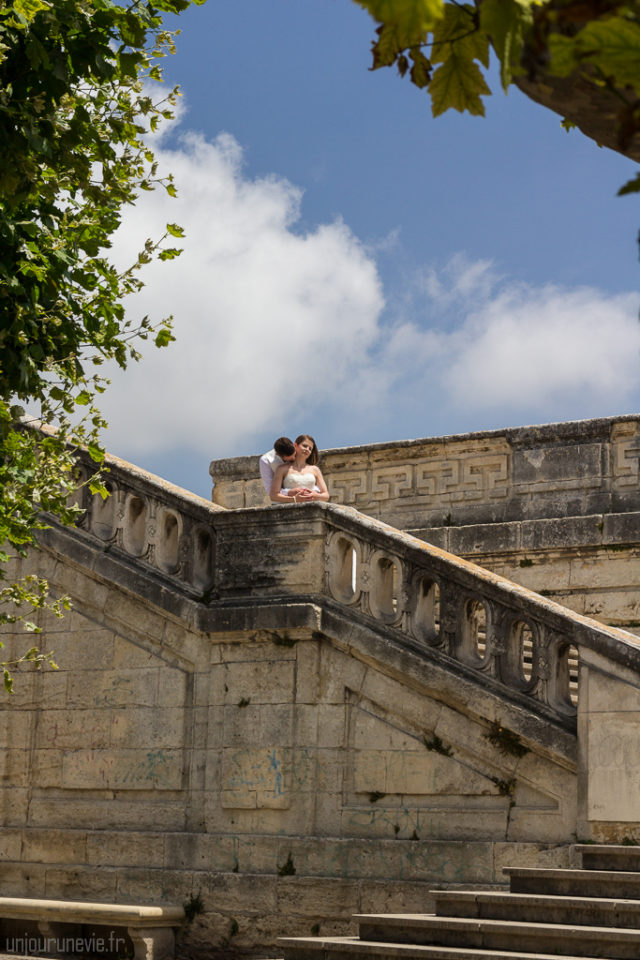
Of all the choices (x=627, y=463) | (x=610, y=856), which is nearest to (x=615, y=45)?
(x=610, y=856)

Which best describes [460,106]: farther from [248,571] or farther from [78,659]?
[78,659]

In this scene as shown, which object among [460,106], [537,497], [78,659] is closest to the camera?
[460,106]

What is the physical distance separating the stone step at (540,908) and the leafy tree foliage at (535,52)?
16.0 feet

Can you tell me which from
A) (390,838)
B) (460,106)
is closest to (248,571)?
(390,838)

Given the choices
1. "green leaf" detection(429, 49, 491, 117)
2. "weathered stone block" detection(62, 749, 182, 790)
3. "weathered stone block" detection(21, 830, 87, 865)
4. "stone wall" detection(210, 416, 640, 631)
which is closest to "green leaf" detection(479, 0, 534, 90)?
"green leaf" detection(429, 49, 491, 117)

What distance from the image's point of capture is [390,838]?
343 inches

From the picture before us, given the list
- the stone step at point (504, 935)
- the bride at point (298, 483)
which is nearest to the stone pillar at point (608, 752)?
the stone step at point (504, 935)

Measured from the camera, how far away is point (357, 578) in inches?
363

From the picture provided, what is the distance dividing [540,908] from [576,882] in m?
0.33

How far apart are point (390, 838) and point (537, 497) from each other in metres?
4.58

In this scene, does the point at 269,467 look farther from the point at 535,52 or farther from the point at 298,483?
the point at 535,52

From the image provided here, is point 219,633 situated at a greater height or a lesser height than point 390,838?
greater

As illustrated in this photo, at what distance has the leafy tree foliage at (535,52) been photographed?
6.59 feet

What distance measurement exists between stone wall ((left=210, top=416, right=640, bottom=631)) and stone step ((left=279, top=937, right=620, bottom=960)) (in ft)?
16.7
